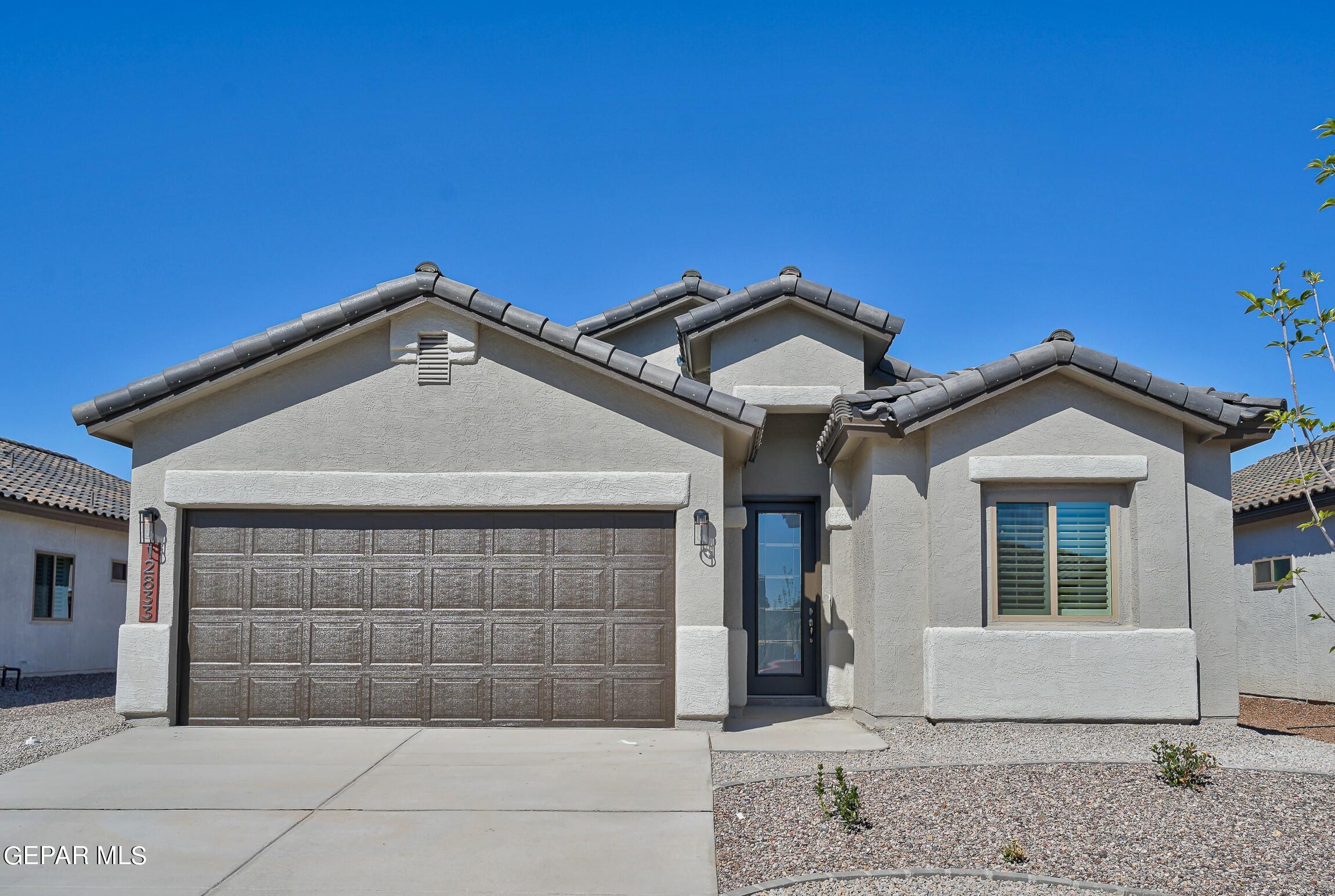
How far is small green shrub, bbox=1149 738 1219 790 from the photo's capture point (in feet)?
25.2

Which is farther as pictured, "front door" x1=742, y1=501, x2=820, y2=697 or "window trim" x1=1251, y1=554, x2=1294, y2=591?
"window trim" x1=1251, y1=554, x2=1294, y2=591

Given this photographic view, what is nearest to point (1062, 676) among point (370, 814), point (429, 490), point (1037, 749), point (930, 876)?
point (1037, 749)

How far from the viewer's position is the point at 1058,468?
11.0 metres

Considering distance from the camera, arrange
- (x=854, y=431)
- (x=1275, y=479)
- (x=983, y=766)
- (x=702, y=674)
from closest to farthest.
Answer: (x=983, y=766)
(x=702, y=674)
(x=854, y=431)
(x=1275, y=479)

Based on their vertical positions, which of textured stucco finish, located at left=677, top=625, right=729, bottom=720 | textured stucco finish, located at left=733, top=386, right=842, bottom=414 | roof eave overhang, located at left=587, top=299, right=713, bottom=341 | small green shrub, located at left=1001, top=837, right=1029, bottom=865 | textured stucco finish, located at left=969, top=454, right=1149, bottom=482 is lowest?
small green shrub, located at left=1001, top=837, right=1029, bottom=865

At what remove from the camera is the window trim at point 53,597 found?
18.2m

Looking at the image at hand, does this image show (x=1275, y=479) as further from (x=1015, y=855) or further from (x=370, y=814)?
(x=370, y=814)

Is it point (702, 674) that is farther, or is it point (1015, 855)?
point (702, 674)

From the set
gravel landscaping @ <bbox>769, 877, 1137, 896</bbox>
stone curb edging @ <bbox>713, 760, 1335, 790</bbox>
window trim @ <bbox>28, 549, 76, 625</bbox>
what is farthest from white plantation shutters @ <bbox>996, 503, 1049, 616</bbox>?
window trim @ <bbox>28, 549, 76, 625</bbox>

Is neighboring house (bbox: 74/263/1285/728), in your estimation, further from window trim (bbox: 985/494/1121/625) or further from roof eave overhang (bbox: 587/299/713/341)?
roof eave overhang (bbox: 587/299/713/341)

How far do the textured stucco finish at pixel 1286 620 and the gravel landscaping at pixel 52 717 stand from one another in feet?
45.9

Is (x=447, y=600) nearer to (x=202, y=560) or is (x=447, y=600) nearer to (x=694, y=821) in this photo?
(x=202, y=560)

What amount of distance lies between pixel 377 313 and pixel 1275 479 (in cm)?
1481

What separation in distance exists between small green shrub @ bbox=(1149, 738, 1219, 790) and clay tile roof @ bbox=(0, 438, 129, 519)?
16.8 metres
